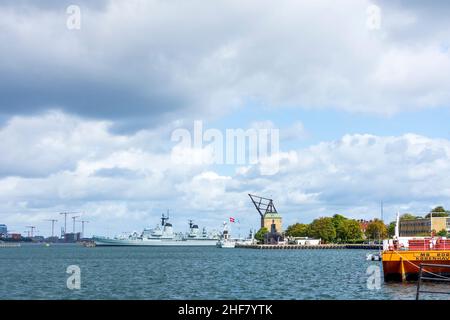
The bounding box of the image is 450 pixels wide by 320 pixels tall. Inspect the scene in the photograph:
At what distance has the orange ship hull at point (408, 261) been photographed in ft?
179

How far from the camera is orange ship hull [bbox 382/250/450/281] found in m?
54.6

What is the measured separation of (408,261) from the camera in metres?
55.6
